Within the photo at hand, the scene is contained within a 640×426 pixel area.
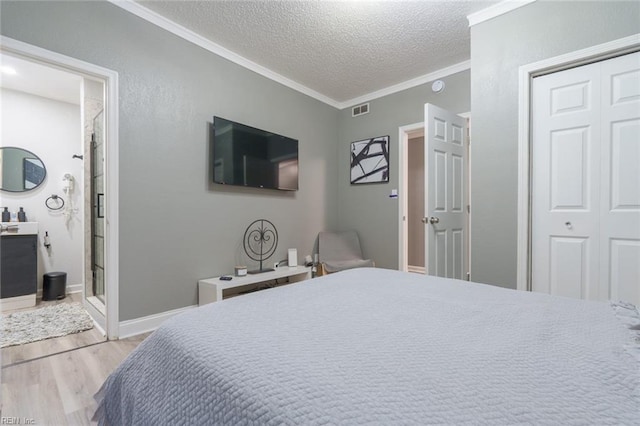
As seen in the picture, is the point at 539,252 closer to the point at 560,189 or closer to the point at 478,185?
the point at 560,189

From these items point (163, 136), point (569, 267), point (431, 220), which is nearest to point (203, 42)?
point (163, 136)

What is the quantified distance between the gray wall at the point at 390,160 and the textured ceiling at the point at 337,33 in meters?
0.30

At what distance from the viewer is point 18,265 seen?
3150mm

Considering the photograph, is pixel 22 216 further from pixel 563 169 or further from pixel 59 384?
pixel 563 169

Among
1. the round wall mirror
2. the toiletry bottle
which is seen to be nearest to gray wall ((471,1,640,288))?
the toiletry bottle

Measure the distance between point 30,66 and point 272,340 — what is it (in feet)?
13.2

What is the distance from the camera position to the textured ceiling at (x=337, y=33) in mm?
2420

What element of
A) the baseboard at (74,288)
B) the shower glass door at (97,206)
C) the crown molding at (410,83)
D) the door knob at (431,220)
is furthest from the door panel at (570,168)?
the baseboard at (74,288)

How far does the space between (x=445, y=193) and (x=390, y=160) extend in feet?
3.72

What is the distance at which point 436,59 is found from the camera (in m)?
3.22

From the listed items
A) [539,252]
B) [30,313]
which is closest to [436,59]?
[539,252]

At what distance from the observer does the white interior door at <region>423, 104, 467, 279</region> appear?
271 centimetres

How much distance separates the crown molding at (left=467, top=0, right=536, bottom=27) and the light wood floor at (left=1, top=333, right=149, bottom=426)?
3.75 meters

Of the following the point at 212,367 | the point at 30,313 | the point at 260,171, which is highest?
the point at 260,171
